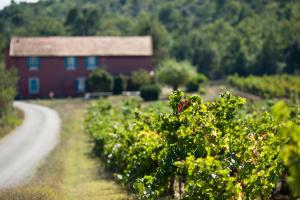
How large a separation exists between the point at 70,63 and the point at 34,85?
4.40 metres

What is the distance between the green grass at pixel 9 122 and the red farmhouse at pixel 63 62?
694 inches

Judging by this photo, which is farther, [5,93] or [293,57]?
[293,57]

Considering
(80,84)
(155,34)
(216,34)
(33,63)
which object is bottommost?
(80,84)

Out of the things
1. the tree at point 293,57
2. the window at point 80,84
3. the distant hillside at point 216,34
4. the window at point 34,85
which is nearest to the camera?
the window at point 34,85

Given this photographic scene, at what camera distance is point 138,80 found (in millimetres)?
59688

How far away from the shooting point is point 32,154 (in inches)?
1101

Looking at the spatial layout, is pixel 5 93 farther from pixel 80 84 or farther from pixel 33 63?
pixel 80 84

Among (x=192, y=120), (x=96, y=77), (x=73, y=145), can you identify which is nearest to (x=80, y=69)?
(x=96, y=77)

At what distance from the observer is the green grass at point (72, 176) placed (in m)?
16.6

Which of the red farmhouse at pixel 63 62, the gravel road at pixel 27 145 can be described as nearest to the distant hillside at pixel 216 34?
the red farmhouse at pixel 63 62

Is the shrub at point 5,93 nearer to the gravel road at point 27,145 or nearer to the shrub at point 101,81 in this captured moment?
the gravel road at point 27,145

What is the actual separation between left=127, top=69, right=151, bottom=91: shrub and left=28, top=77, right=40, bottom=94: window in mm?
9644

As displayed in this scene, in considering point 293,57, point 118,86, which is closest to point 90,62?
point 118,86

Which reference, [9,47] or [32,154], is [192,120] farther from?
[9,47]
